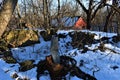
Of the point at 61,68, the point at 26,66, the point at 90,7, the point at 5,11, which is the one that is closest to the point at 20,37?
the point at 5,11

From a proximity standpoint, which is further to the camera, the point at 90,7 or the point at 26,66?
the point at 90,7

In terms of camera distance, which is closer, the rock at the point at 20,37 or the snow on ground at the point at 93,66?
the snow on ground at the point at 93,66

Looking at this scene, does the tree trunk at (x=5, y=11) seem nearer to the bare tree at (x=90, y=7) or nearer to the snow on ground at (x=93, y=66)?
the snow on ground at (x=93, y=66)

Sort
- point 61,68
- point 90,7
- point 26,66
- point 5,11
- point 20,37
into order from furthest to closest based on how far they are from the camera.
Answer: point 90,7
point 20,37
point 5,11
point 26,66
point 61,68

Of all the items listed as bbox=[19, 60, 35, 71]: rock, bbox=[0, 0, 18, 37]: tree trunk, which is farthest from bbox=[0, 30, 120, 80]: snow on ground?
bbox=[0, 0, 18, 37]: tree trunk

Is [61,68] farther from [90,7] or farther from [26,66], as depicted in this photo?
[90,7]

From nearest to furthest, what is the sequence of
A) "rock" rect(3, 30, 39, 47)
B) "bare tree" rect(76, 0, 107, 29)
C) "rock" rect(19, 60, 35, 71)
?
"rock" rect(19, 60, 35, 71)
"rock" rect(3, 30, 39, 47)
"bare tree" rect(76, 0, 107, 29)

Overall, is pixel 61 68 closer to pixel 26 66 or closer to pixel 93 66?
pixel 93 66

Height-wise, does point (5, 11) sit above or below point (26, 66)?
above

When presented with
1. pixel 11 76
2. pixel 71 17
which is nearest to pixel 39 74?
pixel 11 76

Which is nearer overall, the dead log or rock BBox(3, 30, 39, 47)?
the dead log

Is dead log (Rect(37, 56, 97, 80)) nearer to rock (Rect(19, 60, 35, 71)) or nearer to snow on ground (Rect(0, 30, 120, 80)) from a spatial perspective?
snow on ground (Rect(0, 30, 120, 80))

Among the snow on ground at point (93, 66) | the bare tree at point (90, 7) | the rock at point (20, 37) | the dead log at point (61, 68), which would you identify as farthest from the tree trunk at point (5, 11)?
the bare tree at point (90, 7)

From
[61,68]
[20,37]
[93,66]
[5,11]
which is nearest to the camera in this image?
[61,68]
